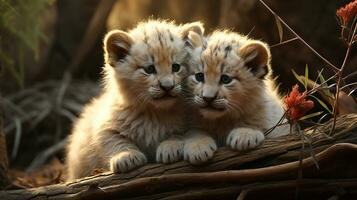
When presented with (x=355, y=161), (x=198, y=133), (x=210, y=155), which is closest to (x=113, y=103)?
(x=198, y=133)

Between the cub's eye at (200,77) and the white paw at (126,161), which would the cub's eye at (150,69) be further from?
the white paw at (126,161)

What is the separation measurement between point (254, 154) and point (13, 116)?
432 cm

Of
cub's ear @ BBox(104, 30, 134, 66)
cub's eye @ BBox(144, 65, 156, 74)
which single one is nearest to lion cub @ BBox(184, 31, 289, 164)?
cub's eye @ BBox(144, 65, 156, 74)

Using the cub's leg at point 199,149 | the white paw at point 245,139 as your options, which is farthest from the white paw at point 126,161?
the white paw at point 245,139

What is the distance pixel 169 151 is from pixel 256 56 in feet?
2.60

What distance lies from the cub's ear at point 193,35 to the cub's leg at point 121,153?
2.46ft

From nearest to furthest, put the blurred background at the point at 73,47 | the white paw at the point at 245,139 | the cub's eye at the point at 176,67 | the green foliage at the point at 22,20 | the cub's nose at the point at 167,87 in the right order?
1. the white paw at the point at 245,139
2. the cub's nose at the point at 167,87
3. the cub's eye at the point at 176,67
4. the green foliage at the point at 22,20
5. the blurred background at the point at 73,47

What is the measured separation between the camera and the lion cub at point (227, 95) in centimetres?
391

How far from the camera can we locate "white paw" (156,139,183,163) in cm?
392

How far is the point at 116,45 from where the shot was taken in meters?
4.41

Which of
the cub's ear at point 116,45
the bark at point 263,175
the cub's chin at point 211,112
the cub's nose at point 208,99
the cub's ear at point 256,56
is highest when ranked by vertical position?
the cub's ear at point 116,45

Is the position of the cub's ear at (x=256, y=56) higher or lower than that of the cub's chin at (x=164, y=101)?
higher

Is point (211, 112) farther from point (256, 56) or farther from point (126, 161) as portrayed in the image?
point (126, 161)

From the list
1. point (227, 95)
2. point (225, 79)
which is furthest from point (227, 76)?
point (227, 95)
